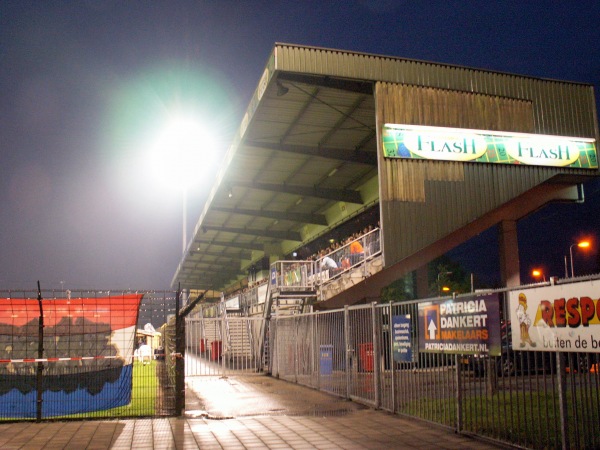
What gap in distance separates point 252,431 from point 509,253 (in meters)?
17.9

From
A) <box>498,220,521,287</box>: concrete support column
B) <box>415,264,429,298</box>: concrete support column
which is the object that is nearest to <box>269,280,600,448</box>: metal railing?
<box>498,220,521,287</box>: concrete support column

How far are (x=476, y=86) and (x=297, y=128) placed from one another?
22.7 feet

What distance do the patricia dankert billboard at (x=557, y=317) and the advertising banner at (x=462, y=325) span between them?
1.57ft

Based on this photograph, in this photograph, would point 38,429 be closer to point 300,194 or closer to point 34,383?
point 34,383

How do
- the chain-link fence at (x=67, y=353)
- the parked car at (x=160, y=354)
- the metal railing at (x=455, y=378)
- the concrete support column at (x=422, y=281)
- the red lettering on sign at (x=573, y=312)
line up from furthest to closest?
the concrete support column at (x=422, y=281) < the parked car at (x=160, y=354) < the chain-link fence at (x=67, y=353) < the metal railing at (x=455, y=378) < the red lettering on sign at (x=573, y=312)

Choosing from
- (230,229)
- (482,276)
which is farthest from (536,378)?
(482,276)

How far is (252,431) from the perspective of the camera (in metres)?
10.5

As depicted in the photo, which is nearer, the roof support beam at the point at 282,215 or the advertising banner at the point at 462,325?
the advertising banner at the point at 462,325

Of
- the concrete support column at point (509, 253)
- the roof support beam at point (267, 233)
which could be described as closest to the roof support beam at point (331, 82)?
the concrete support column at point (509, 253)

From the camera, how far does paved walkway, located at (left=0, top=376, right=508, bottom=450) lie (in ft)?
30.8

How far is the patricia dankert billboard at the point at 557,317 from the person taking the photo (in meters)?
7.05

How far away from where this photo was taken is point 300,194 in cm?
3372

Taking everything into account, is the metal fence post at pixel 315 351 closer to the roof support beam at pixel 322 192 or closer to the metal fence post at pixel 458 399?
the metal fence post at pixel 458 399

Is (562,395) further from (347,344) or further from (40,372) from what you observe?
(40,372)
